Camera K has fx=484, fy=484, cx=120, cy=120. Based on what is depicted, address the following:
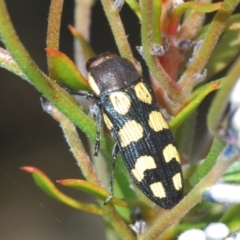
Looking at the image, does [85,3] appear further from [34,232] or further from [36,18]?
[34,232]

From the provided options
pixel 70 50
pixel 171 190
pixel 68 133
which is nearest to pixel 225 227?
pixel 171 190

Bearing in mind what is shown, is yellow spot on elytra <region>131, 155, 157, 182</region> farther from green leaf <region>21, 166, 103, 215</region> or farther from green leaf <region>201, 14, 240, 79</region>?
green leaf <region>201, 14, 240, 79</region>

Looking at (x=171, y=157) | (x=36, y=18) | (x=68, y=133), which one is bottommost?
(x=171, y=157)

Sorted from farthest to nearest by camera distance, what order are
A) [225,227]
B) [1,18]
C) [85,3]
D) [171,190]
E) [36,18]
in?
[36,18]
[85,3]
[171,190]
[225,227]
[1,18]

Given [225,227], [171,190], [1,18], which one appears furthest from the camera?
[171,190]

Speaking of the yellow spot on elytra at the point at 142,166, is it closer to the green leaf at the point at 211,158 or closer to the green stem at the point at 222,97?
the green leaf at the point at 211,158

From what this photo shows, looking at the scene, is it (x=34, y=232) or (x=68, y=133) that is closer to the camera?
(x=68, y=133)

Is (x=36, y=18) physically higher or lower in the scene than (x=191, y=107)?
higher

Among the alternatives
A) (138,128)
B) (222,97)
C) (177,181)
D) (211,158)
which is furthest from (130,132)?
(222,97)
